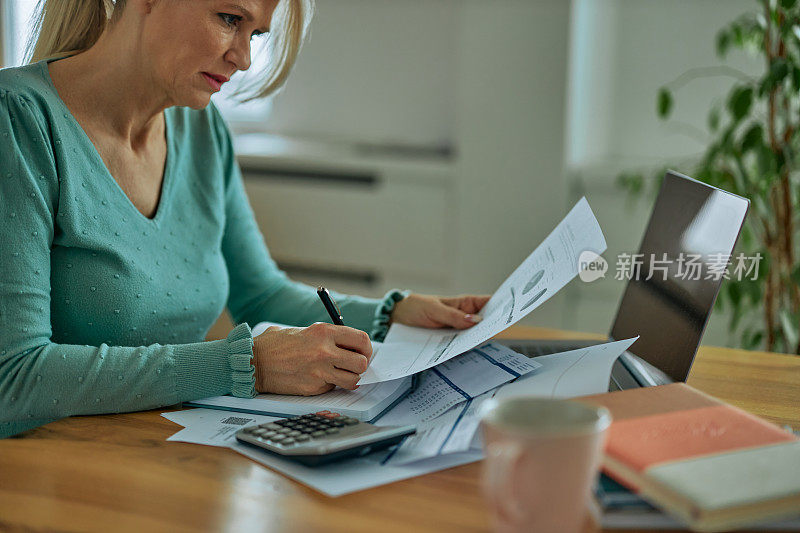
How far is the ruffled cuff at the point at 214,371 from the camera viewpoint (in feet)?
3.07

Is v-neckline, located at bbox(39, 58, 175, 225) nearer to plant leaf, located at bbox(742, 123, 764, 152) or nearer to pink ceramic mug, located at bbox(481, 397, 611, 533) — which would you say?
pink ceramic mug, located at bbox(481, 397, 611, 533)

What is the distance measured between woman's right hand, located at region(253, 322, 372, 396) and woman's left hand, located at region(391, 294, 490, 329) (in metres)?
0.20

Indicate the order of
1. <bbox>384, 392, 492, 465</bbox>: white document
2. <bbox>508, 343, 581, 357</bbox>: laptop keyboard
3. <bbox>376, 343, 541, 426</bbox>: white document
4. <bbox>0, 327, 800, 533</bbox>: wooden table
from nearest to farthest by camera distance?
<bbox>0, 327, 800, 533</bbox>: wooden table → <bbox>384, 392, 492, 465</bbox>: white document → <bbox>376, 343, 541, 426</bbox>: white document → <bbox>508, 343, 581, 357</bbox>: laptop keyboard

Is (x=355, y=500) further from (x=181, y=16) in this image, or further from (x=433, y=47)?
(x=433, y=47)

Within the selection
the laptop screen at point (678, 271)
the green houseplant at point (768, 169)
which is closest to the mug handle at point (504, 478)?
the laptop screen at point (678, 271)

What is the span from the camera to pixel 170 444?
830mm

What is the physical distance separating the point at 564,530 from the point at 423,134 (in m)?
2.38

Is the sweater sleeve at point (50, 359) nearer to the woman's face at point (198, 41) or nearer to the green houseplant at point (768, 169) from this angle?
the woman's face at point (198, 41)

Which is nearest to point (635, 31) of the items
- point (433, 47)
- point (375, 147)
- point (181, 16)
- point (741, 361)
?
point (433, 47)

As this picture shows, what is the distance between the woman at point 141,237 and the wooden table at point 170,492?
0.27ft

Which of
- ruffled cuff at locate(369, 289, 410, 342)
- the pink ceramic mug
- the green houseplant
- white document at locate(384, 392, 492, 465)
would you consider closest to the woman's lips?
ruffled cuff at locate(369, 289, 410, 342)

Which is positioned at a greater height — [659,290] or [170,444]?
[659,290]

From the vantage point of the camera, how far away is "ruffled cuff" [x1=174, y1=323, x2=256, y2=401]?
3.07 feet

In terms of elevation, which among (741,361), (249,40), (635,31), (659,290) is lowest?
(741,361)
